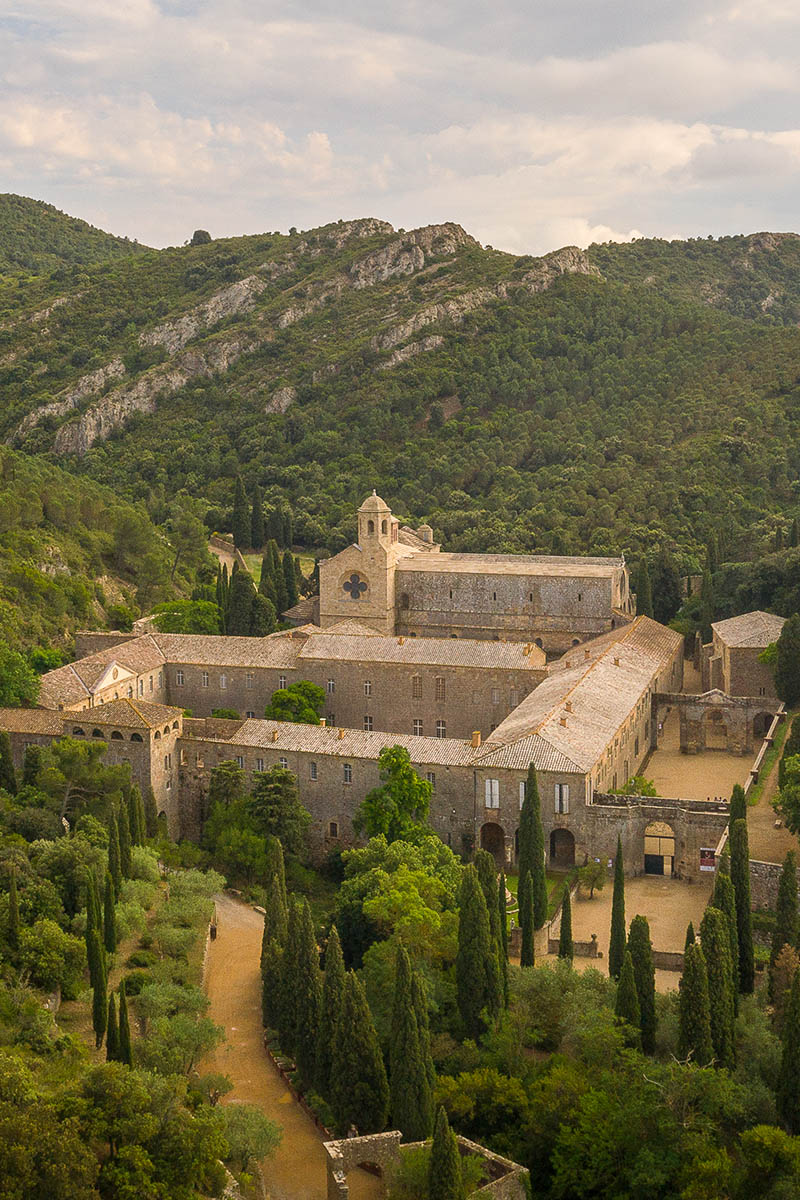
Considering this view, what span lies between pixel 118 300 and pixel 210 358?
1889cm

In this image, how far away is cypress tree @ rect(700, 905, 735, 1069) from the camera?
1231 inches

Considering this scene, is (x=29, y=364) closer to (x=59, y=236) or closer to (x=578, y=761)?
(x=59, y=236)

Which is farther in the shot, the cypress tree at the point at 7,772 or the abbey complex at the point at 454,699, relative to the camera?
the cypress tree at the point at 7,772

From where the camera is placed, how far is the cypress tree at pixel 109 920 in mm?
36688

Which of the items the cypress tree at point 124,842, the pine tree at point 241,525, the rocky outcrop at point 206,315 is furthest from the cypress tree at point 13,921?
the rocky outcrop at point 206,315

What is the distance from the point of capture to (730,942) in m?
33.8

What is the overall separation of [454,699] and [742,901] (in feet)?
75.5

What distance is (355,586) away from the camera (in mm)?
70000

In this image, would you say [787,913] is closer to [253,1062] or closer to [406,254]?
[253,1062]

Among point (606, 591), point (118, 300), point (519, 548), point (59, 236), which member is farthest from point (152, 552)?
point (59, 236)

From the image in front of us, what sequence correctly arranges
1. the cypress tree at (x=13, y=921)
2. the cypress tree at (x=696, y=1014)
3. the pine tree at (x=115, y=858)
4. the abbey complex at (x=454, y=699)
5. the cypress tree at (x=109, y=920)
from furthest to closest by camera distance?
the abbey complex at (x=454, y=699) < the pine tree at (x=115, y=858) < the cypress tree at (x=109, y=920) < the cypress tree at (x=13, y=921) < the cypress tree at (x=696, y=1014)

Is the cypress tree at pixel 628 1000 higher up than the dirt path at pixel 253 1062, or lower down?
higher up

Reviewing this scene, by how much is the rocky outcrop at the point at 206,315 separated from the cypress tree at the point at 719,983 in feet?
373

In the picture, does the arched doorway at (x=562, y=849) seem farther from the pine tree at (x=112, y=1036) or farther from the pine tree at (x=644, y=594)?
the pine tree at (x=644, y=594)
